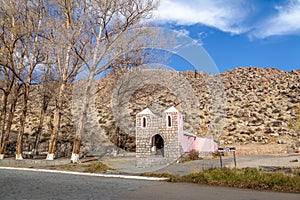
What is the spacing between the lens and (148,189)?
8.44 metres

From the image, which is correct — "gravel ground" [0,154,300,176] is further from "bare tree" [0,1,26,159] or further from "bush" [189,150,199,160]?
"bare tree" [0,1,26,159]

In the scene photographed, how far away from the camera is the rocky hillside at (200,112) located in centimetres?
2766

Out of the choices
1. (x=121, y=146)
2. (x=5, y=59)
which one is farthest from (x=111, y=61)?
(x=121, y=146)

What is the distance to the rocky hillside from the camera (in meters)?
27.7

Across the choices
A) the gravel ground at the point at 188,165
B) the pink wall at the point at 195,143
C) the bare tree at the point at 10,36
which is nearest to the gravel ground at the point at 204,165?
the gravel ground at the point at 188,165

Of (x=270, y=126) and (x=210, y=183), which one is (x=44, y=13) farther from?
(x=270, y=126)

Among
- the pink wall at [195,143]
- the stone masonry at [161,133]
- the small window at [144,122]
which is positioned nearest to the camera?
the stone masonry at [161,133]

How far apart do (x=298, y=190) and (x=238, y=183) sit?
169cm

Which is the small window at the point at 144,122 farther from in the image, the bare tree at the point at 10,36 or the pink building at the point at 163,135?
the bare tree at the point at 10,36

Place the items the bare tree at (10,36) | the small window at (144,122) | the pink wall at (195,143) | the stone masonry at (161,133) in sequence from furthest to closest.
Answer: the bare tree at (10,36) < the small window at (144,122) < the pink wall at (195,143) < the stone masonry at (161,133)

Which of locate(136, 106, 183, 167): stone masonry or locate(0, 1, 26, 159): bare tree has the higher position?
locate(0, 1, 26, 159): bare tree

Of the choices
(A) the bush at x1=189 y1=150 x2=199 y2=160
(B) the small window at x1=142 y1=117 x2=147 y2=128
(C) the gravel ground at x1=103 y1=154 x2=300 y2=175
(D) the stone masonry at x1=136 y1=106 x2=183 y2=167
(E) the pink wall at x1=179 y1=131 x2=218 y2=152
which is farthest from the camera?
(B) the small window at x1=142 y1=117 x2=147 y2=128

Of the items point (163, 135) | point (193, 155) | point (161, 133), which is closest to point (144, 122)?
point (161, 133)

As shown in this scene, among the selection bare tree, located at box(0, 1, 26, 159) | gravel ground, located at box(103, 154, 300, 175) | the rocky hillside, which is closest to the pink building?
gravel ground, located at box(103, 154, 300, 175)
